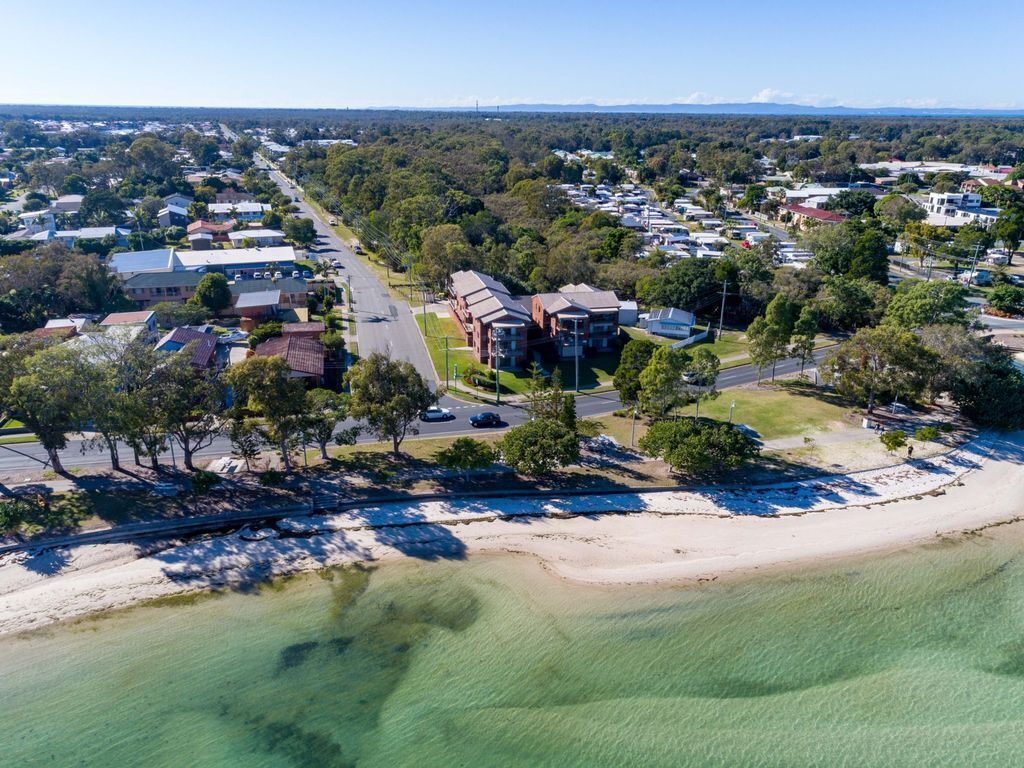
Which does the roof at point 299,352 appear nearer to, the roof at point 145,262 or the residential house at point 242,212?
the roof at point 145,262

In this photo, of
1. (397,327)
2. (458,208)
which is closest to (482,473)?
(397,327)

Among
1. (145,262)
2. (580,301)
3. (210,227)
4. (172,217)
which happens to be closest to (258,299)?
(145,262)

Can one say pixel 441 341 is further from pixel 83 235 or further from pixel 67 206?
pixel 67 206

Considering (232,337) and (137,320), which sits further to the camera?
(232,337)

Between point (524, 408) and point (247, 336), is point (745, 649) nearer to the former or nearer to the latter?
point (524, 408)

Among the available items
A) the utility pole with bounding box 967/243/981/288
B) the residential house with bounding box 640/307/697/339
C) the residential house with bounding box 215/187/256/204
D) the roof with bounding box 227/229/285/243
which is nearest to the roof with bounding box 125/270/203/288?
the roof with bounding box 227/229/285/243

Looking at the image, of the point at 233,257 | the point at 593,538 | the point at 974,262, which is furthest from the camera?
the point at 974,262
